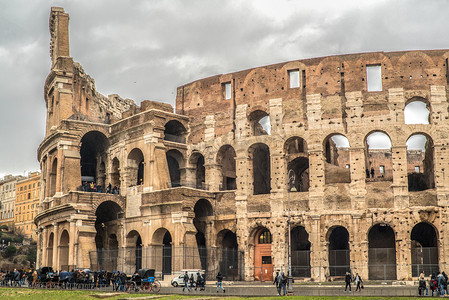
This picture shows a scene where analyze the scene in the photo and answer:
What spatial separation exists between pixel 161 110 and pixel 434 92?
61.7 ft

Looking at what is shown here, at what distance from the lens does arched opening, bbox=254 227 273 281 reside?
40000 mm

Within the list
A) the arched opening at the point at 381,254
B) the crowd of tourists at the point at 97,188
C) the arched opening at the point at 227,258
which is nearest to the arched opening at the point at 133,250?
the crowd of tourists at the point at 97,188

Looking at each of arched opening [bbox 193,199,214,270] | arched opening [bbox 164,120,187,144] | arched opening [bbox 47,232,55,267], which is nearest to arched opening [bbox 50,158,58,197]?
arched opening [bbox 47,232,55,267]

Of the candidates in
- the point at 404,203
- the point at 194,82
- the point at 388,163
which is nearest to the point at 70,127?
the point at 194,82

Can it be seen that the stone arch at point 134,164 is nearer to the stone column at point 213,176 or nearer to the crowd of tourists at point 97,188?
the crowd of tourists at point 97,188

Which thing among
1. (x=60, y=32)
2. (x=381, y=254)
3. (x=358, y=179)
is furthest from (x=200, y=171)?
(x=60, y=32)

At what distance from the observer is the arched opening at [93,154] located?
48812mm

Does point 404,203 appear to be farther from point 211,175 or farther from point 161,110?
point 161,110

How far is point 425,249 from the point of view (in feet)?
122

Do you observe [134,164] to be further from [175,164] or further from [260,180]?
[260,180]

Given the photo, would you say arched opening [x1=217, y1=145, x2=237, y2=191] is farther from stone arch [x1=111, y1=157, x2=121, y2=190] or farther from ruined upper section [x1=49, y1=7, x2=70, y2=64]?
ruined upper section [x1=49, y1=7, x2=70, y2=64]

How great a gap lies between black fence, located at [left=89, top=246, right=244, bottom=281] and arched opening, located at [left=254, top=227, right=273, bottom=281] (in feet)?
3.29

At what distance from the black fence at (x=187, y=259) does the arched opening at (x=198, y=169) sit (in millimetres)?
5564

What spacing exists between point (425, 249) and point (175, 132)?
774 inches
